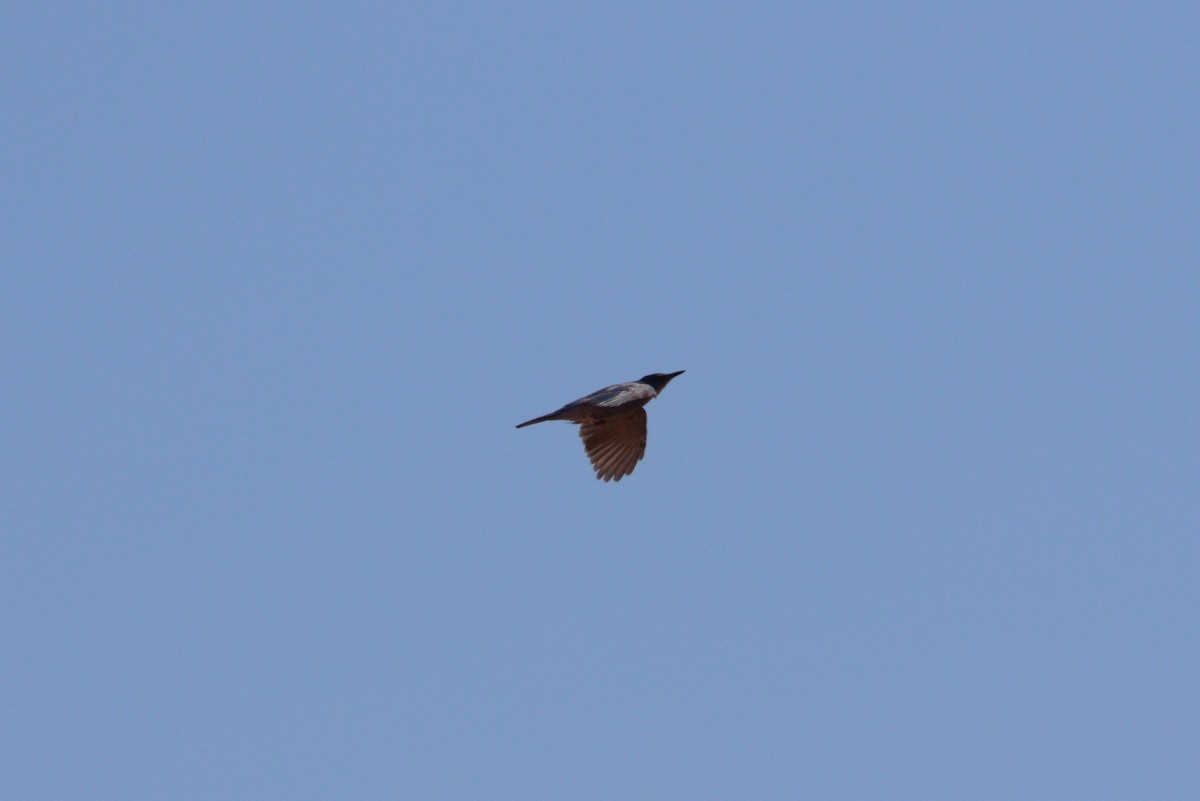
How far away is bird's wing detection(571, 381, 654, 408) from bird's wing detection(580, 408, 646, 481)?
1.16 metres

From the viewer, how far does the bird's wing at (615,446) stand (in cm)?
3058

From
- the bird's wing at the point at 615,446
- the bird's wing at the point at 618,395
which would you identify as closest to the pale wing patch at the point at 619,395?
the bird's wing at the point at 618,395

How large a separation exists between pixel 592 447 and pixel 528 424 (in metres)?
2.95

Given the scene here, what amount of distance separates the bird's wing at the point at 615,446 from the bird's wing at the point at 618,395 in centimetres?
116

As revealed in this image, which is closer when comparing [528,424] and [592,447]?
[528,424]

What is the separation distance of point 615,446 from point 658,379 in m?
1.47

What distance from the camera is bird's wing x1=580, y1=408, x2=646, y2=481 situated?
100 ft

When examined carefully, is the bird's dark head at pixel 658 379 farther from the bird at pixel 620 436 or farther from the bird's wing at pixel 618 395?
the bird's wing at pixel 618 395

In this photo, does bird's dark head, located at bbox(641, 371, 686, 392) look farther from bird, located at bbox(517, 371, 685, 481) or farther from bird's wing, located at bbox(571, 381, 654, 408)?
bird's wing, located at bbox(571, 381, 654, 408)

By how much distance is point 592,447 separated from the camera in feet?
101

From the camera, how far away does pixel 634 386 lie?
1163 inches

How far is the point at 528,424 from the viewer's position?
28062mm

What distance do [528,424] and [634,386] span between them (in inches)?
94.2

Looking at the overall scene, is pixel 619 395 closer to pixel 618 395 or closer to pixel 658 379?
pixel 618 395
